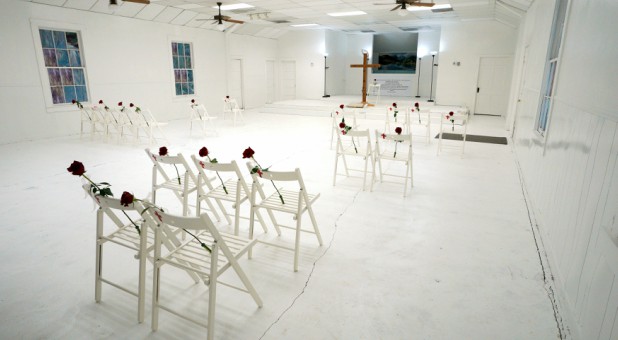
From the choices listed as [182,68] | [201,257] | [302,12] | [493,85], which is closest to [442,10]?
[493,85]

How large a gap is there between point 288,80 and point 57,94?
8.28 meters

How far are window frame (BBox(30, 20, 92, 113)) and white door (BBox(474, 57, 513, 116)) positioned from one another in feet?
35.0

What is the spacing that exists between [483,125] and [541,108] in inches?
205

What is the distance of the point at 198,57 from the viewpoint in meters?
10.4

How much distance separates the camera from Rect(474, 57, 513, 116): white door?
33.8ft

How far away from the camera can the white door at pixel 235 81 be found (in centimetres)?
1179

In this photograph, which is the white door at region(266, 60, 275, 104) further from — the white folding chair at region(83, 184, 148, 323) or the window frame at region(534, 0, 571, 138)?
the white folding chair at region(83, 184, 148, 323)

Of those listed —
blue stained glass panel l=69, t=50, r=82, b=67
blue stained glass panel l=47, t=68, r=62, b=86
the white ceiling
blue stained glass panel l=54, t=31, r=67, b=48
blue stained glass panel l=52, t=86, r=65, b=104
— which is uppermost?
the white ceiling

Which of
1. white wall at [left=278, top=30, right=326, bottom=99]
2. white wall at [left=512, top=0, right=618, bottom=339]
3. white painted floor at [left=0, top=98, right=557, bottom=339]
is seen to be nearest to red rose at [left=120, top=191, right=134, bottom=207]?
white painted floor at [left=0, top=98, right=557, bottom=339]

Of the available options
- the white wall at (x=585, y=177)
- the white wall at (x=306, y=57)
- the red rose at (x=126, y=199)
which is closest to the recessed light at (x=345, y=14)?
the white wall at (x=306, y=57)

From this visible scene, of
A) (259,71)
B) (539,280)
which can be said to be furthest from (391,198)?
(259,71)

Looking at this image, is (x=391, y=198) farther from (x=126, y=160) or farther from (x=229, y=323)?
(x=126, y=160)

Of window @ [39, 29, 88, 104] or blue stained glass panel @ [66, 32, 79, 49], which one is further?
blue stained glass panel @ [66, 32, 79, 49]

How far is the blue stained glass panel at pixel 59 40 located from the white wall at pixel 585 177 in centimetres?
853
